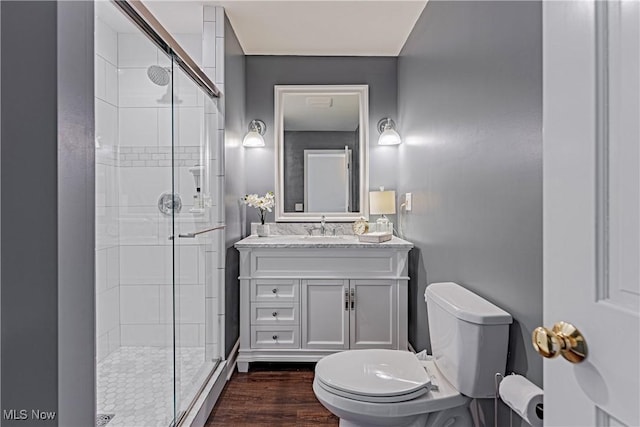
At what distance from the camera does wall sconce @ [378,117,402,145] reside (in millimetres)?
3375

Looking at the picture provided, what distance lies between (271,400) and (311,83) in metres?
2.33

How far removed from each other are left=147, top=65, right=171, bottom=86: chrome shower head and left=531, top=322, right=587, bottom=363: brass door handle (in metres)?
1.88

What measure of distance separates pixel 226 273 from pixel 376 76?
1.95 metres

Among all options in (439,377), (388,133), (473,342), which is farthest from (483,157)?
(388,133)

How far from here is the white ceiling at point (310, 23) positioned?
263cm

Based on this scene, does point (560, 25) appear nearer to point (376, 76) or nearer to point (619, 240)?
point (619, 240)

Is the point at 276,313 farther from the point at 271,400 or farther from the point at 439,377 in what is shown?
the point at 439,377

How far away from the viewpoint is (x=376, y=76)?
3484mm

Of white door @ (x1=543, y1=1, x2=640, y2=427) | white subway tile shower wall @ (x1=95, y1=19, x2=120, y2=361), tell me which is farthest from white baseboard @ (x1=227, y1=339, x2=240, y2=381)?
white door @ (x1=543, y1=1, x2=640, y2=427)

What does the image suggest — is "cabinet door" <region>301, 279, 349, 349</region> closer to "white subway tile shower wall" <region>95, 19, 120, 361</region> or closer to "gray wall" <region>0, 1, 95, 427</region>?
"white subway tile shower wall" <region>95, 19, 120, 361</region>

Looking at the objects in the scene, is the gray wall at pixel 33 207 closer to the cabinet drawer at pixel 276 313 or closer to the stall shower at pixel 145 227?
the stall shower at pixel 145 227

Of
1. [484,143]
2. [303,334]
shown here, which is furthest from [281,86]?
[484,143]

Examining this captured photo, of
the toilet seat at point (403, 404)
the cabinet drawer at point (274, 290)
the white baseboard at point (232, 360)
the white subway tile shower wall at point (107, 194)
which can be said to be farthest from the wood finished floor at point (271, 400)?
the white subway tile shower wall at point (107, 194)

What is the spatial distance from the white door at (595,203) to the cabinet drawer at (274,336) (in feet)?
7.32
